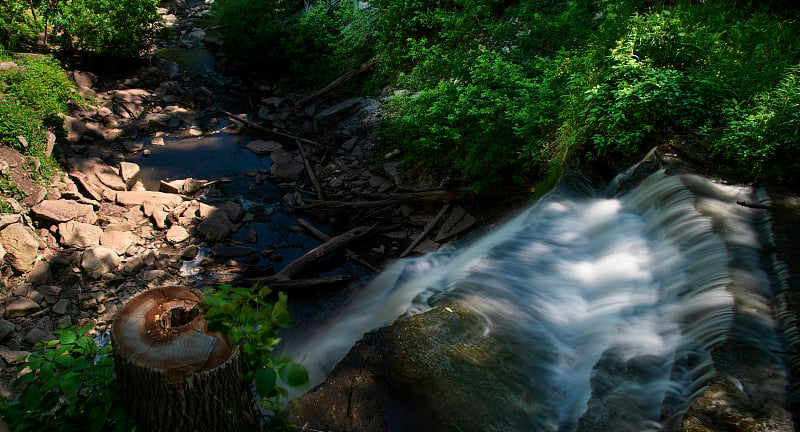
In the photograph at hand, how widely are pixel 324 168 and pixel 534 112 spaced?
430 cm

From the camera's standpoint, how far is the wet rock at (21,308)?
18.9ft

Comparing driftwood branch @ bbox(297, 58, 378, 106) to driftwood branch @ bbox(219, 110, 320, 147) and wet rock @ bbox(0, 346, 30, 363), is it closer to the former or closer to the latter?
driftwood branch @ bbox(219, 110, 320, 147)

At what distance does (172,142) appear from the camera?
34.1ft

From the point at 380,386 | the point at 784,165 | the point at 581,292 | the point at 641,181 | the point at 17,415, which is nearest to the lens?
the point at 17,415

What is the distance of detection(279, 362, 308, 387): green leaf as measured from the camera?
7.75ft

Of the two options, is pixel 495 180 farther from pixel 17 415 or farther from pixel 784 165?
pixel 17 415

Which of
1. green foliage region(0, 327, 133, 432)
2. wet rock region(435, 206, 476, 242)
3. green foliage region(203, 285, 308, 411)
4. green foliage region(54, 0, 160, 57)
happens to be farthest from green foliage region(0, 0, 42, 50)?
green foliage region(203, 285, 308, 411)

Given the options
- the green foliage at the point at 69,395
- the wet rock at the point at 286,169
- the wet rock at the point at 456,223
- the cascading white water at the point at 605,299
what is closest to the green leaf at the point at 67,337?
the green foliage at the point at 69,395

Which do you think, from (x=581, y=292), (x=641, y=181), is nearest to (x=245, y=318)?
(x=581, y=292)

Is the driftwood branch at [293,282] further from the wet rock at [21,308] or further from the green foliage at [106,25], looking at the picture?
the green foliage at [106,25]

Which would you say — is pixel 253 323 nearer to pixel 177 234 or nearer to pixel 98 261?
pixel 98 261

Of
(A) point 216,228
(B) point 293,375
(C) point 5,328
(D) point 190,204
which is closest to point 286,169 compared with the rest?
(D) point 190,204

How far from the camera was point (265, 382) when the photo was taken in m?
2.46

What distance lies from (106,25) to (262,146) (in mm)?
5713
